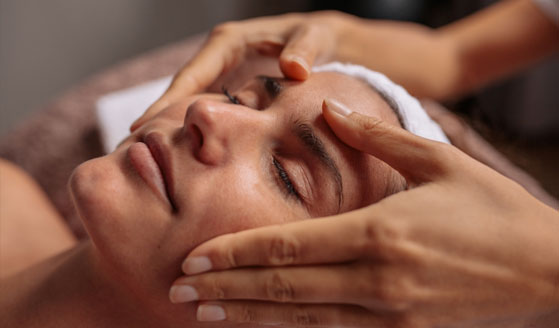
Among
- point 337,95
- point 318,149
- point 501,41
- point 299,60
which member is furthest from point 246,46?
point 501,41

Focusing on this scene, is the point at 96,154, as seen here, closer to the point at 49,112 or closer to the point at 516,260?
the point at 49,112

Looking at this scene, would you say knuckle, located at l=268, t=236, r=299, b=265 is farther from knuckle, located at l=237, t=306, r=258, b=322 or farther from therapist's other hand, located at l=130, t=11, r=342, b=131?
therapist's other hand, located at l=130, t=11, r=342, b=131

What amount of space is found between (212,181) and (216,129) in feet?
0.30

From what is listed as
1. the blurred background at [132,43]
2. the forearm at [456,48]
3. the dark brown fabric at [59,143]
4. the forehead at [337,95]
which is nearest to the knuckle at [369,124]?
the forehead at [337,95]

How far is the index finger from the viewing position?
680 mm

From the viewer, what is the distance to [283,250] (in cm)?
69

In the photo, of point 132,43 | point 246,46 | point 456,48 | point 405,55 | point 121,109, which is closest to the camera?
point 246,46

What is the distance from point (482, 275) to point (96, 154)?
1286 mm

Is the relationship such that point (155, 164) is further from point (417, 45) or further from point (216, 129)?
point (417, 45)

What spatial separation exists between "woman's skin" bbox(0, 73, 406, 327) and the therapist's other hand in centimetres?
18

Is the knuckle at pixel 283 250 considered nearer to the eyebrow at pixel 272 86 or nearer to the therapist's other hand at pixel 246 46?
the eyebrow at pixel 272 86

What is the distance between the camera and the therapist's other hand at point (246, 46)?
1148 mm

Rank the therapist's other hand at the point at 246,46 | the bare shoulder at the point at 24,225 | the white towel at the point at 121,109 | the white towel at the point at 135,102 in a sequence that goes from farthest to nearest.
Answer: the white towel at the point at 121,109, the bare shoulder at the point at 24,225, the therapist's other hand at the point at 246,46, the white towel at the point at 135,102

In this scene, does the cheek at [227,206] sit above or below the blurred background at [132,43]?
above
